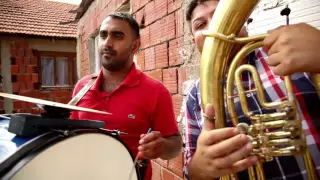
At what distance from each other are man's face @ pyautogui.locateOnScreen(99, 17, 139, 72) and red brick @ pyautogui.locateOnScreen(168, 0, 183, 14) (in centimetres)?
35

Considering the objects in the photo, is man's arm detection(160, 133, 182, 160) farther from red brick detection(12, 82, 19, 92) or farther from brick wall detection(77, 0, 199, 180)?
red brick detection(12, 82, 19, 92)

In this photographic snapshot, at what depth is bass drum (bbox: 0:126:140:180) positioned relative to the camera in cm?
75

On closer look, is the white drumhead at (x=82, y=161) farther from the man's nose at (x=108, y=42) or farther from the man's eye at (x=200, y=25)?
the man's nose at (x=108, y=42)

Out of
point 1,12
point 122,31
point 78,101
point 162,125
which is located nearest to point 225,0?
point 162,125

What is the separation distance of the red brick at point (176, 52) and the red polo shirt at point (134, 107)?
0.34 meters

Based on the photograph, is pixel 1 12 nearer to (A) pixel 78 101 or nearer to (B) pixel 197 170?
(A) pixel 78 101

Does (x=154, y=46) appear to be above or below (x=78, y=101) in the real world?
above

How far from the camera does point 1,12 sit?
8938mm

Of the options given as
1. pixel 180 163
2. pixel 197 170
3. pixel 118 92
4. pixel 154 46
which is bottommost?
pixel 180 163

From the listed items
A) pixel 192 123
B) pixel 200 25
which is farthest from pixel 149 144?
pixel 200 25

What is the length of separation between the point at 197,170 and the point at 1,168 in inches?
20.4

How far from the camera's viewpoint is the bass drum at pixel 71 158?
0.75 meters

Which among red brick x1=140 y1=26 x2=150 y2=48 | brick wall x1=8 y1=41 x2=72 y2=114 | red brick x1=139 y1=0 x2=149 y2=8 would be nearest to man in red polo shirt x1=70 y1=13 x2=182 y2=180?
red brick x1=140 y1=26 x2=150 y2=48

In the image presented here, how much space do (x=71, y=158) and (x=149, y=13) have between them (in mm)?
1721
